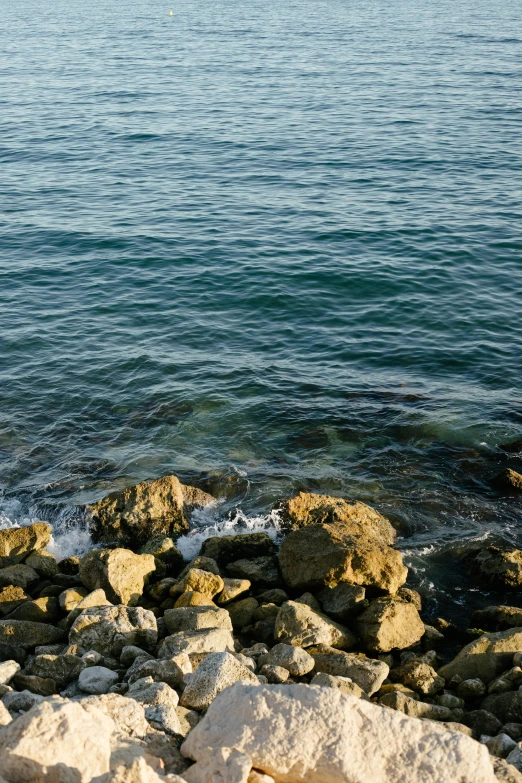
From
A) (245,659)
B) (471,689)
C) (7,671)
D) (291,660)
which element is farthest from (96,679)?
(471,689)

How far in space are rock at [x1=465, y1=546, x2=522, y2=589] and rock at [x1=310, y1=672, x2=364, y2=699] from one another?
4213mm

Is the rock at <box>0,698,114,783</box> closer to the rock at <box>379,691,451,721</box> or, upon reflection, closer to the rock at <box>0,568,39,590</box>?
the rock at <box>379,691,451,721</box>

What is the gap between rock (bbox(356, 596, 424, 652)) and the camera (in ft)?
35.7

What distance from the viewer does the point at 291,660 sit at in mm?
9867

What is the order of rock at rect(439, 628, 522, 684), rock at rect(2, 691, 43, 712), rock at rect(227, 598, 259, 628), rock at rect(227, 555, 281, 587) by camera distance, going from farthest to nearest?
rock at rect(227, 555, 281, 587), rock at rect(227, 598, 259, 628), rock at rect(439, 628, 522, 684), rock at rect(2, 691, 43, 712)

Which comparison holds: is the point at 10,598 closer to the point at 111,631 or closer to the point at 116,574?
the point at 116,574

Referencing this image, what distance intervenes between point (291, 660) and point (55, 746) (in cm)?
393

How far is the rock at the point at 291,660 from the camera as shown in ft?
32.3

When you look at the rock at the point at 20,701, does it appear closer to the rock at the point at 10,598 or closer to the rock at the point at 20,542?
the rock at the point at 10,598

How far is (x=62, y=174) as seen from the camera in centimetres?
3475

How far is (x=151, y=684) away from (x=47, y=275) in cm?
1912

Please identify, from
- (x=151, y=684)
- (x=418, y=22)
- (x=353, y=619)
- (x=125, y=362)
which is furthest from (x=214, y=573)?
(x=418, y=22)

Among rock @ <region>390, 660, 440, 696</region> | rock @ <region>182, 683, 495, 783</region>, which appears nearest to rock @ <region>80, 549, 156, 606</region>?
rock @ <region>390, 660, 440, 696</region>

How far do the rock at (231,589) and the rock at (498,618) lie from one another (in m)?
3.33
